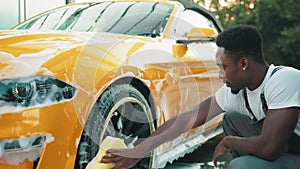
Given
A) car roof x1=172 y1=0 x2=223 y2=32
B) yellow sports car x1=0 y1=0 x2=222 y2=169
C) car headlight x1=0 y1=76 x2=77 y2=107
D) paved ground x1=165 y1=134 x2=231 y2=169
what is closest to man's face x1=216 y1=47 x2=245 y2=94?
yellow sports car x1=0 y1=0 x2=222 y2=169

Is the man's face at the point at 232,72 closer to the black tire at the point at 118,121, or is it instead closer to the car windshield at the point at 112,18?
the black tire at the point at 118,121

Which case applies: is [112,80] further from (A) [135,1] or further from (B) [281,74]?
(A) [135,1]

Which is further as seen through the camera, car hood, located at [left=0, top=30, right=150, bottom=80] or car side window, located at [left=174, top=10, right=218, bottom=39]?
car side window, located at [left=174, top=10, right=218, bottom=39]

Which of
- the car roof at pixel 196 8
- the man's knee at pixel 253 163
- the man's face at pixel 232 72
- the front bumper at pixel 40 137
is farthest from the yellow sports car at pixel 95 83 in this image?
the man's knee at pixel 253 163

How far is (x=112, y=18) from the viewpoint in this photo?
3469mm

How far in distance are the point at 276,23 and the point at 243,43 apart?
39.3 feet

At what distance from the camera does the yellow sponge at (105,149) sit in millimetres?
2276

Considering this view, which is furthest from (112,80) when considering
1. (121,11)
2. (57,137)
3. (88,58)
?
(121,11)

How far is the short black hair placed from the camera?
233 cm

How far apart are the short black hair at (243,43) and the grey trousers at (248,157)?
0.41 m

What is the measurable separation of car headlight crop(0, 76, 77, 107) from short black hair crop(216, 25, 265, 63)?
848 mm

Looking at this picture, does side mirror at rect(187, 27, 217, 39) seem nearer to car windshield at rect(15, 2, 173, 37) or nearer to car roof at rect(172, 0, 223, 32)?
car windshield at rect(15, 2, 173, 37)

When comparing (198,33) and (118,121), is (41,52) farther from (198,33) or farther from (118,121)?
(198,33)

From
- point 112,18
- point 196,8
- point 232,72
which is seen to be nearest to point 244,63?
point 232,72
